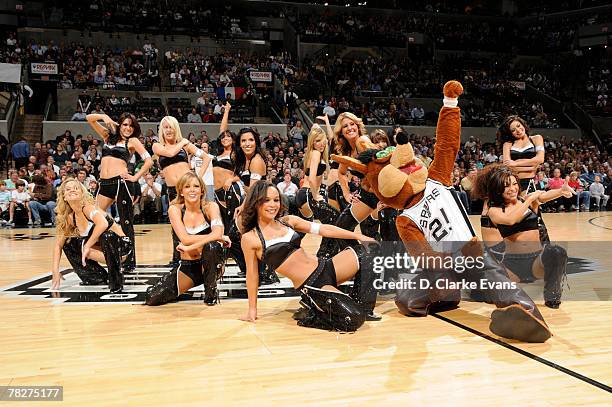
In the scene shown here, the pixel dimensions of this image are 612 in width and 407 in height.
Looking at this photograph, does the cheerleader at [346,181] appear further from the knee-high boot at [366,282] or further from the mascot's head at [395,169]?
the knee-high boot at [366,282]

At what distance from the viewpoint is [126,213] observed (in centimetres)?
611

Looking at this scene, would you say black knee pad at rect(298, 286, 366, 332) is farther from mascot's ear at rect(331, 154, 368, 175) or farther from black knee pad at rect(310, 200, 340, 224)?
black knee pad at rect(310, 200, 340, 224)

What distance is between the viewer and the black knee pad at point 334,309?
3.82 metres

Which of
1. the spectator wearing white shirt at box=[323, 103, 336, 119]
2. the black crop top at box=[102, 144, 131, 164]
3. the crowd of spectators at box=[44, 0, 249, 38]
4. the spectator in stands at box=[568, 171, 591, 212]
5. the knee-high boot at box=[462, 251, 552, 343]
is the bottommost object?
the spectator in stands at box=[568, 171, 591, 212]

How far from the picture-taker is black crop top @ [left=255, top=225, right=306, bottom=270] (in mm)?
4023

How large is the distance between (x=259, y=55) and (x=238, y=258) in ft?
51.9

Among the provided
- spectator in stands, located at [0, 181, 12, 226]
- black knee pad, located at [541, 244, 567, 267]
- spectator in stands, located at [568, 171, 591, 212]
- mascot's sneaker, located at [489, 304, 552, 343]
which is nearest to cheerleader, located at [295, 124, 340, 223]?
black knee pad, located at [541, 244, 567, 267]

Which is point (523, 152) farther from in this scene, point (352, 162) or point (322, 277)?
point (322, 277)

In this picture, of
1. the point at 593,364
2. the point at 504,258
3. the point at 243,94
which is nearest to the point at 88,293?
the point at 504,258

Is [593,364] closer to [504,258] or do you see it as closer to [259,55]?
[504,258]

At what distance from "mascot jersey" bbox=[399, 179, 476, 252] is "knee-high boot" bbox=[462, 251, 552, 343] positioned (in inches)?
9.6

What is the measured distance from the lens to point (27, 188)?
10906 millimetres

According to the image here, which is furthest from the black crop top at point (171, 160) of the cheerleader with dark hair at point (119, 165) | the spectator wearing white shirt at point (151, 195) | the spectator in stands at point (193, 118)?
the spectator in stands at point (193, 118)

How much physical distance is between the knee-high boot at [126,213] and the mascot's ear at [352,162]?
9.20 feet
